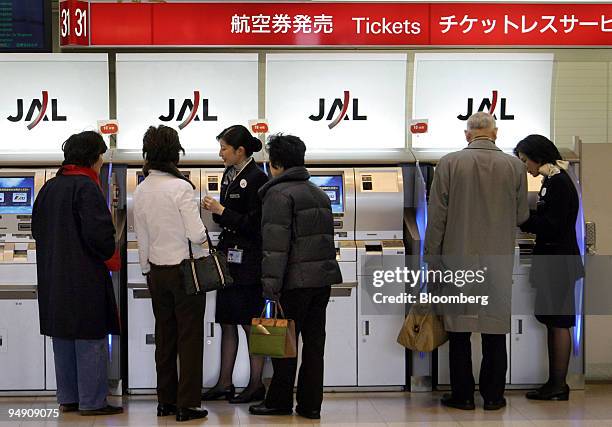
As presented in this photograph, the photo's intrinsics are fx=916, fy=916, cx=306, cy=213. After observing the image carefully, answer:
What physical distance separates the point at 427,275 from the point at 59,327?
6.84ft

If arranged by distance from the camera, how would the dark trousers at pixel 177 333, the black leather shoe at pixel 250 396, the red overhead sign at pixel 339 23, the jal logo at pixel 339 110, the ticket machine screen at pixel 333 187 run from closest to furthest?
the dark trousers at pixel 177 333, the black leather shoe at pixel 250 396, the ticket machine screen at pixel 333 187, the red overhead sign at pixel 339 23, the jal logo at pixel 339 110

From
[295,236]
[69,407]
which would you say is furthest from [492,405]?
[69,407]

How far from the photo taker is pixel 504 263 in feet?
16.3

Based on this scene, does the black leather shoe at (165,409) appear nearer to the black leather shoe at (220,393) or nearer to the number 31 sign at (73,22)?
the black leather shoe at (220,393)

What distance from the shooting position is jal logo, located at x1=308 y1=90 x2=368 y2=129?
19.5ft

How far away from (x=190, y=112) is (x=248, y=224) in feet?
4.11

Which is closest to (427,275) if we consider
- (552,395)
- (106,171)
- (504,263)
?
(504,263)

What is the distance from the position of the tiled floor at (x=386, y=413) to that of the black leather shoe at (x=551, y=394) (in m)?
0.05

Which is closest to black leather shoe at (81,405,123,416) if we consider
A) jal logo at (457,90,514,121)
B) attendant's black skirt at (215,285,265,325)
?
attendant's black skirt at (215,285,265,325)

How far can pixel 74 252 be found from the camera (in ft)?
15.3

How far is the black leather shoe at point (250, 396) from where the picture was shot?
5.22 m

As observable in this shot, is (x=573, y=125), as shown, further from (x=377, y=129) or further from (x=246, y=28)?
(x=246, y=28)

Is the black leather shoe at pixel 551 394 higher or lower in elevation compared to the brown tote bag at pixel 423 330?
lower

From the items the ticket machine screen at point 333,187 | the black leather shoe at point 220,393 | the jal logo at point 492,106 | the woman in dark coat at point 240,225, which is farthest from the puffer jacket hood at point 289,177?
the jal logo at point 492,106
